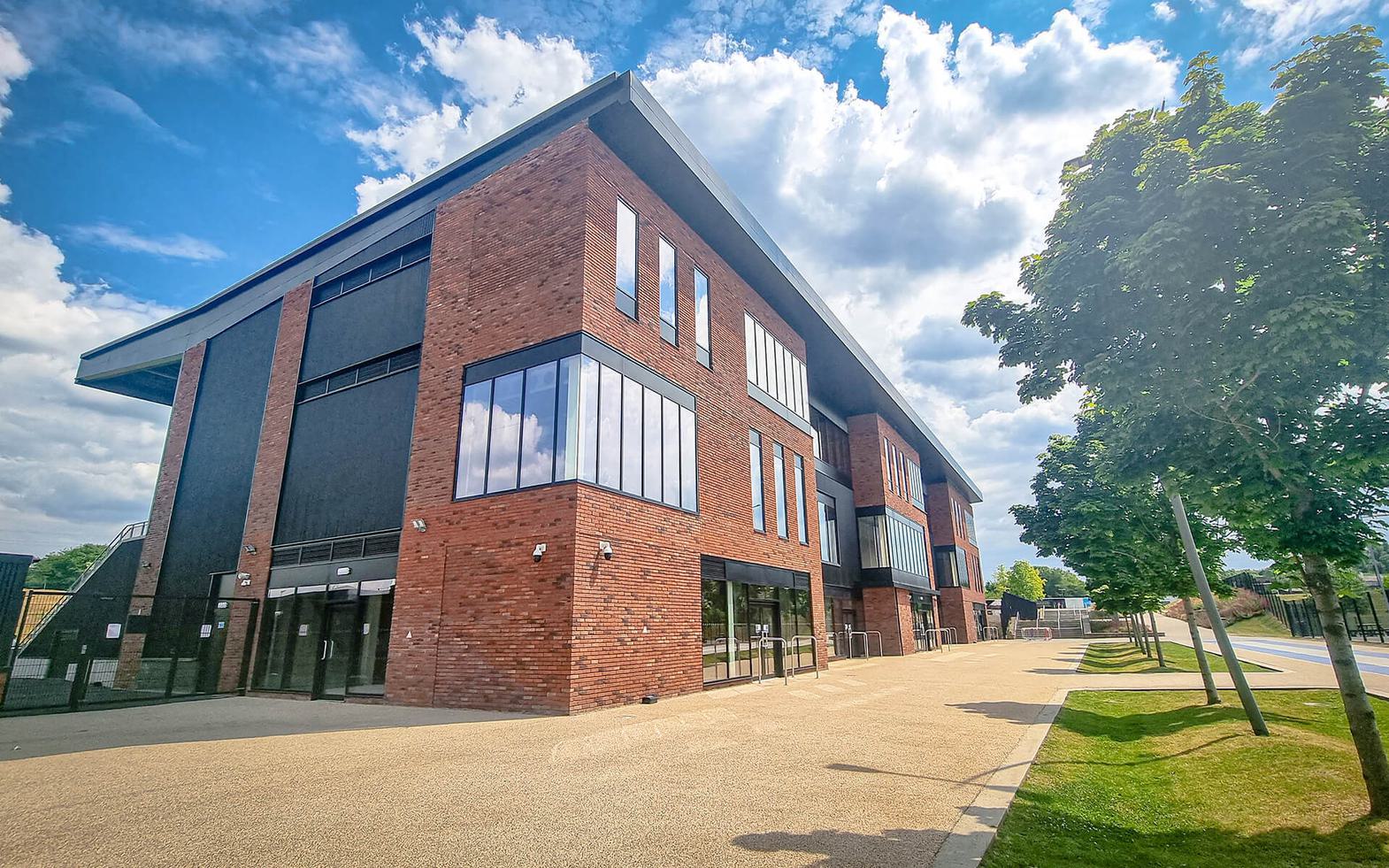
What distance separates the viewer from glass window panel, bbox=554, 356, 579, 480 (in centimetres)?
1208

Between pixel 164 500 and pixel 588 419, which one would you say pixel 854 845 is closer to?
pixel 588 419

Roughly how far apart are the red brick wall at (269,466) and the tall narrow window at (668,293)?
11.6 metres

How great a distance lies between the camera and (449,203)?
16266 millimetres

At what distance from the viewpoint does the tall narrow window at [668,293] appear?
15.7m

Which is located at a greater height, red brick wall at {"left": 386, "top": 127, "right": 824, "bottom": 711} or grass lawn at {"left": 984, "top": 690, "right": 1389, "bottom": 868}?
red brick wall at {"left": 386, "top": 127, "right": 824, "bottom": 711}

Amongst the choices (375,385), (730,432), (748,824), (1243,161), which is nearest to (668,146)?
(730,432)

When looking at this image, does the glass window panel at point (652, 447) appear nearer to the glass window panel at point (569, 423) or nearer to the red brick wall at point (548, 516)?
the red brick wall at point (548, 516)

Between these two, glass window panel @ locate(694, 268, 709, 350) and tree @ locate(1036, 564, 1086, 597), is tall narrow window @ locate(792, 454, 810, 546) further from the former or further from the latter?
tree @ locate(1036, 564, 1086, 597)

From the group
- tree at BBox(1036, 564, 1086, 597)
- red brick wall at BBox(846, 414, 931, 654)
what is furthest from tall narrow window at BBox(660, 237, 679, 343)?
tree at BBox(1036, 564, 1086, 597)

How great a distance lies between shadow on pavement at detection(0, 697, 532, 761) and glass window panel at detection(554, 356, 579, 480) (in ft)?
14.3

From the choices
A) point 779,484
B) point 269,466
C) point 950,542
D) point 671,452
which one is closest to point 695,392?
point 671,452

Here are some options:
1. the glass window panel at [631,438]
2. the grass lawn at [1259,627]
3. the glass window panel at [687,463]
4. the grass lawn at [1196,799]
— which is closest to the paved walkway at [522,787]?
Result: the grass lawn at [1196,799]

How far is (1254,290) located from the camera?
5.56 m

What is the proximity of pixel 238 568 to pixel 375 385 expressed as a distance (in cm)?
715
